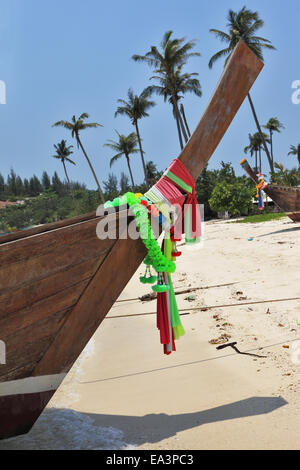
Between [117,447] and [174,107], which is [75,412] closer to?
[117,447]

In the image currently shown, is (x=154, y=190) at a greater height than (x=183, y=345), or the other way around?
(x=154, y=190)

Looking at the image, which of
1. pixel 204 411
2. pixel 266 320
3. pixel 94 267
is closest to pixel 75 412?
pixel 204 411

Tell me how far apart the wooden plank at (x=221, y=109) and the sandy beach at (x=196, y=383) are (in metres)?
1.57

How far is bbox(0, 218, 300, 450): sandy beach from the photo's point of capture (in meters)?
2.34

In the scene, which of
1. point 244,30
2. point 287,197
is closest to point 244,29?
point 244,30

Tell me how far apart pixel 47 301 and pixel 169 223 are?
3.05ft

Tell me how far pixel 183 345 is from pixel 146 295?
2.67 meters

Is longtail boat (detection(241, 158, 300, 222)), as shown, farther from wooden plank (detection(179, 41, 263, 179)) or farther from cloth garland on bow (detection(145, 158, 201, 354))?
cloth garland on bow (detection(145, 158, 201, 354))

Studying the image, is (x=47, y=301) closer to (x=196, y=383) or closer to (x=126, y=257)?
(x=126, y=257)

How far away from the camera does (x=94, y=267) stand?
235cm

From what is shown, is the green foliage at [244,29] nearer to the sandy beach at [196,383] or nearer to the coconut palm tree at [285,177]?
the coconut palm tree at [285,177]

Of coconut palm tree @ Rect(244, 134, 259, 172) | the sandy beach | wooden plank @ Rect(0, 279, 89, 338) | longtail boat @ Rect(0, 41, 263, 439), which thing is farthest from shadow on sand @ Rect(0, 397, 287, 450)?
coconut palm tree @ Rect(244, 134, 259, 172)
